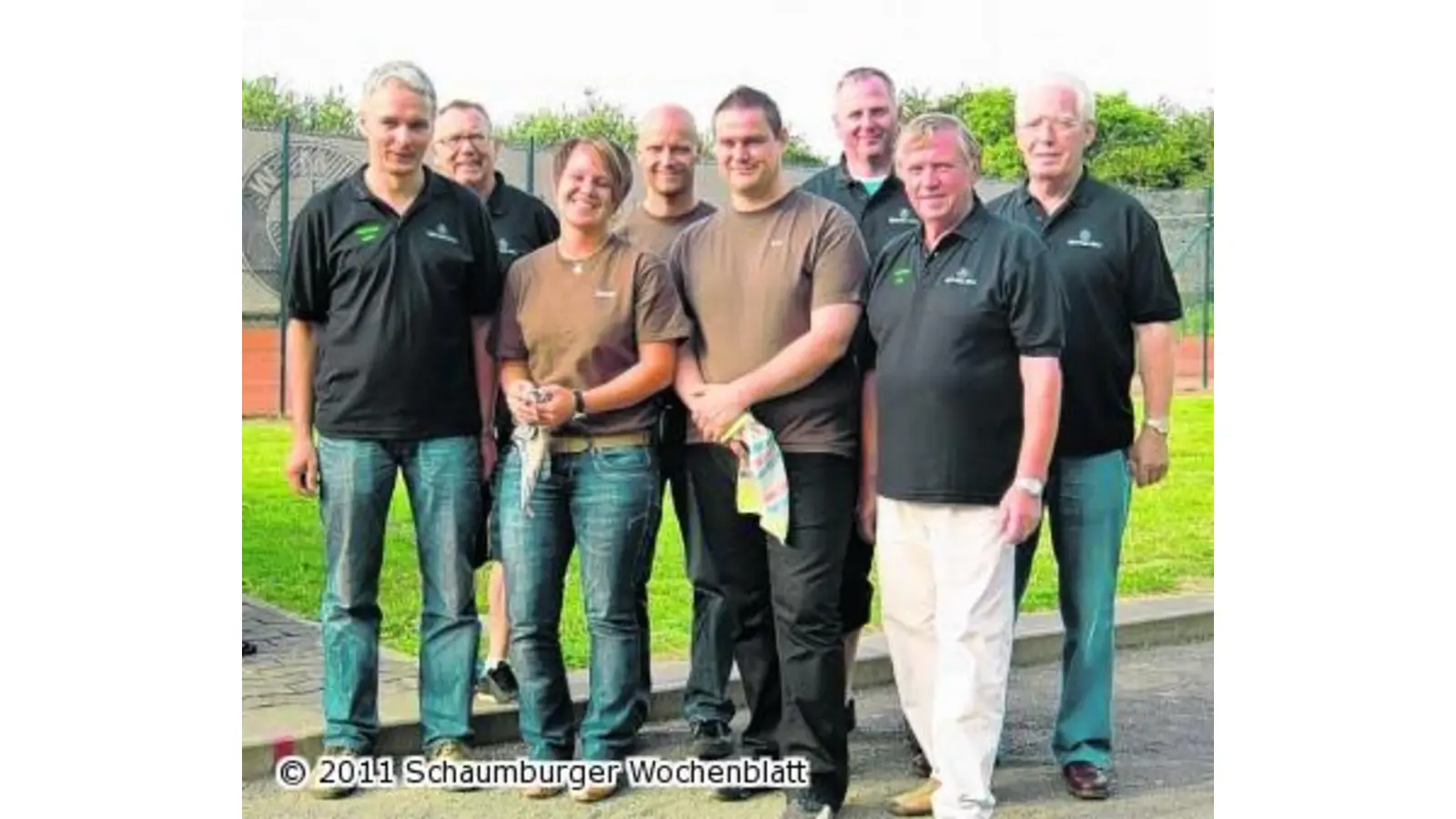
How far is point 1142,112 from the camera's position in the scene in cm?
471

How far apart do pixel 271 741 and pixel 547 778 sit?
2.73ft

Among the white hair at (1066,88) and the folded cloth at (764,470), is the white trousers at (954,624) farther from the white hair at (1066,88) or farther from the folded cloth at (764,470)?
the white hair at (1066,88)

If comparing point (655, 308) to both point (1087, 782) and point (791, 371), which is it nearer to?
point (791, 371)

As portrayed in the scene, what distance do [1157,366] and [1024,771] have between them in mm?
1267

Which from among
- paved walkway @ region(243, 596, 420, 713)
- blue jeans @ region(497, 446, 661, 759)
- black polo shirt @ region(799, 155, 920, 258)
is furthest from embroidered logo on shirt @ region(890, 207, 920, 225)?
paved walkway @ region(243, 596, 420, 713)

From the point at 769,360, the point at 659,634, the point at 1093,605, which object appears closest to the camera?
the point at 769,360

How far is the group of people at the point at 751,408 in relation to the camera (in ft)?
14.3

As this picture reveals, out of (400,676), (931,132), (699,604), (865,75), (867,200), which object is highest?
(865,75)

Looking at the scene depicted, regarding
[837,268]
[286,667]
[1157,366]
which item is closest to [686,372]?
[837,268]

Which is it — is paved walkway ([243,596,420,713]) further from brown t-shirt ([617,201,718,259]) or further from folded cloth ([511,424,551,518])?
brown t-shirt ([617,201,718,259])

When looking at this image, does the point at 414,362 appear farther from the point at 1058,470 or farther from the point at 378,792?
the point at 1058,470

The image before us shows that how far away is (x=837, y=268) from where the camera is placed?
14.6 ft

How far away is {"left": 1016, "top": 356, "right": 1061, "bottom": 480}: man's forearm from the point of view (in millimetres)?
4250

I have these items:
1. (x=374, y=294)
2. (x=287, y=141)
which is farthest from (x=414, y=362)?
(x=287, y=141)
